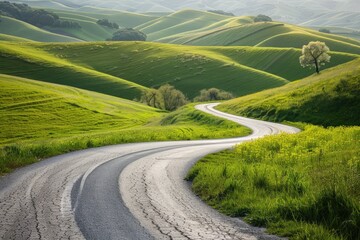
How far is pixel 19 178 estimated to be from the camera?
47.8ft

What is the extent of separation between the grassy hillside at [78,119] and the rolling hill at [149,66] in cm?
3197

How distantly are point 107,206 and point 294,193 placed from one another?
5.78m

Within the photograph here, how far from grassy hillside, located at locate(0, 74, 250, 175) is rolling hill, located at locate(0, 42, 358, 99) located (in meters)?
32.0

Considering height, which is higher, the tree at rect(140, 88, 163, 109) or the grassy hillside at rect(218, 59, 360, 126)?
the grassy hillside at rect(218, 59, 360, 126)

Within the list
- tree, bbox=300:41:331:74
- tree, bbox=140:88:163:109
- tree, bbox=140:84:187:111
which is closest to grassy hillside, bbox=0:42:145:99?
tree, bbox=140:88:163:109

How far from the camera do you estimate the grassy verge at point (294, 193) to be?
26.6ft

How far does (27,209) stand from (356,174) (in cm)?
1018

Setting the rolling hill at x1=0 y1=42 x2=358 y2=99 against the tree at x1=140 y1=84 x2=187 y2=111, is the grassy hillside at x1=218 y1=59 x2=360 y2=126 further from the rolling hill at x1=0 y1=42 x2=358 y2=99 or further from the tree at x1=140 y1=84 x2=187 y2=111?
the rolling hill at x1=0 y1=42 x2=358 y2=99

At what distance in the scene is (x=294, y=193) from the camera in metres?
10.8

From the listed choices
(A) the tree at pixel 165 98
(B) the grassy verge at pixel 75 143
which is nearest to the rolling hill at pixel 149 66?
(A) the tree at pixel 165 98

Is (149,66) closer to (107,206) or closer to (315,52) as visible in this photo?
(315,52)

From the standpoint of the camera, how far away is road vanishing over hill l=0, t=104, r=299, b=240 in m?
8.58

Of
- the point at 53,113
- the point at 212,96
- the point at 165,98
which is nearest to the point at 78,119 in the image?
the point at 53,113

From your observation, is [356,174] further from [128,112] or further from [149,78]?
[149,78]
